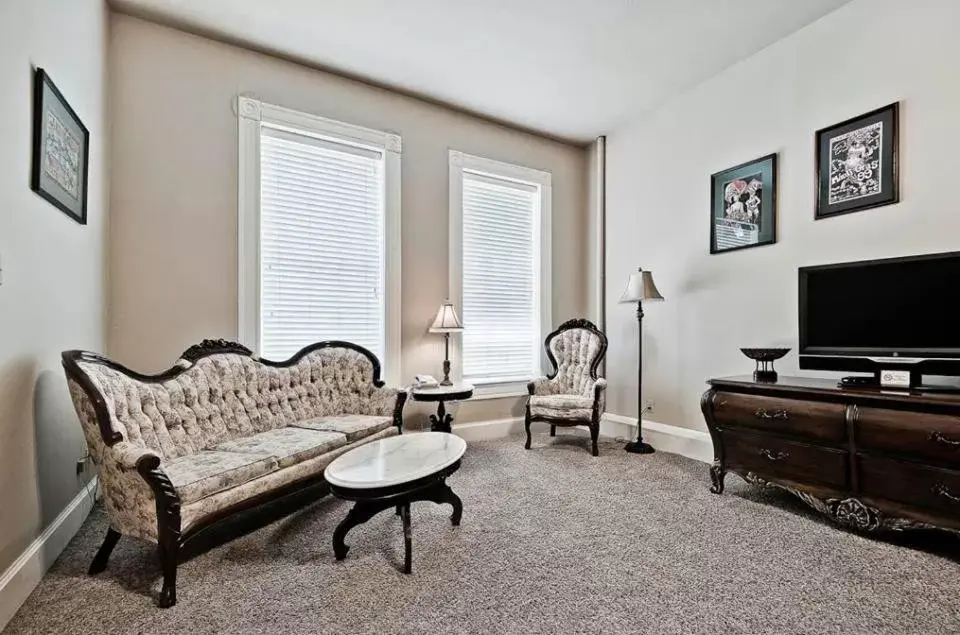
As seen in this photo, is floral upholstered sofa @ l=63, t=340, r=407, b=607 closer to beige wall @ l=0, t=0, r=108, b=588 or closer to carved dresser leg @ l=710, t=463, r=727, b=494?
beige wall @ l=0, t=0, r=108, b=588

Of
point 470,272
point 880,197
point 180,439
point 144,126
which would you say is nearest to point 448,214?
point 470,272

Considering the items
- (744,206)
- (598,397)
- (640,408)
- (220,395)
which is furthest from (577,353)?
(220,395)

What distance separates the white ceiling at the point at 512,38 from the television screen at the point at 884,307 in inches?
72.6

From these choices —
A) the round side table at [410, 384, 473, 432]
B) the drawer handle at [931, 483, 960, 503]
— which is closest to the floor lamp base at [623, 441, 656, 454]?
the round side table at [410, 384, 473, 432]

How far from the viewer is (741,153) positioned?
3607 mm

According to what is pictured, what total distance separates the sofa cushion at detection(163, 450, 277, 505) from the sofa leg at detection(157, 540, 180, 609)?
166 millimetres

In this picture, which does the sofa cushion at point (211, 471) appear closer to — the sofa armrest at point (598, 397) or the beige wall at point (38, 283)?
the beige wall at point (38, 283)

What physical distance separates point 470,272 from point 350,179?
4.62 feet

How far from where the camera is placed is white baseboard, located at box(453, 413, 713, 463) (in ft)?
12.4

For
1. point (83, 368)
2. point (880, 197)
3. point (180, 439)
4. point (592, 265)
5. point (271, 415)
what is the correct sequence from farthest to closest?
point (592, 265), point (271, 415), point (880, 197), point (180, 439), point (83, 368)

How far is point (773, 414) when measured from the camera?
8.65 feet

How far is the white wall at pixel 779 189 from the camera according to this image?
8.61 ft

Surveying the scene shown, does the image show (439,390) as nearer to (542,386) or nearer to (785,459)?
(542,386)

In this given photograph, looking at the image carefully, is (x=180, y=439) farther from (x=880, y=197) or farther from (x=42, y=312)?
(x=880, y=197)
